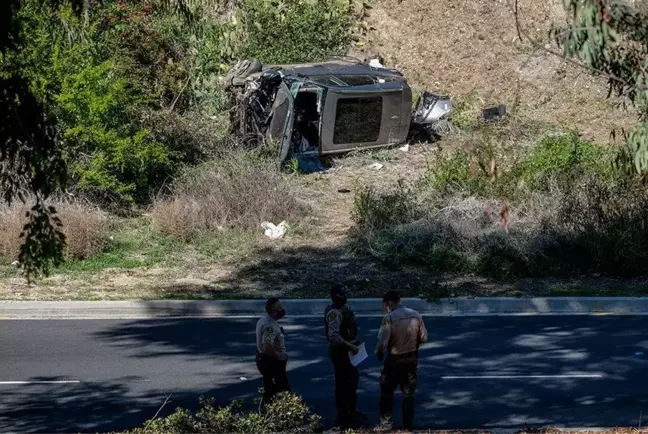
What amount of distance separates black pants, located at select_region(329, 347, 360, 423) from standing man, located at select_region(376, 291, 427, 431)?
0.42 m

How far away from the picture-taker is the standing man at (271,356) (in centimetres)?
981

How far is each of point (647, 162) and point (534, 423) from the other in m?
3.89

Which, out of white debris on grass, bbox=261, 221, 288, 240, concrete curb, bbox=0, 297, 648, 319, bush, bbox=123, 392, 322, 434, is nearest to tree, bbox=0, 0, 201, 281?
bush, bbox=123, 392, 322, 434

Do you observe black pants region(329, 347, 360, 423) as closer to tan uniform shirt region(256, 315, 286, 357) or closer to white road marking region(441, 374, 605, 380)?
tan uniform shirt region(256, 315, 286, 357)

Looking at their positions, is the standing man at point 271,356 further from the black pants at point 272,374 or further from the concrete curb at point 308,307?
the concrete curb at point 308,307

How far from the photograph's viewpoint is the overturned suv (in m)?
21.5

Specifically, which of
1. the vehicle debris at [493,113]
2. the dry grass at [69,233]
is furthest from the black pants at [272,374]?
the vehicle debris at [493,113]

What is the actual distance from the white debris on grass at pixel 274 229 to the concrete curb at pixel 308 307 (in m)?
3.17

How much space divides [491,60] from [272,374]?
1989cm

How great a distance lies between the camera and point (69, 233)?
666 inches

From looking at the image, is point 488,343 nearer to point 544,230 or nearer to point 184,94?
point 544,230

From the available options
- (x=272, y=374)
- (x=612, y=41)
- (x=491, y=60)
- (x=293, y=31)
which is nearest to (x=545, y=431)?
(x=272, y=374)

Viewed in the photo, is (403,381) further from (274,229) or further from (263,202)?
(263,202)

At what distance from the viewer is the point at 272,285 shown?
16.2 m
